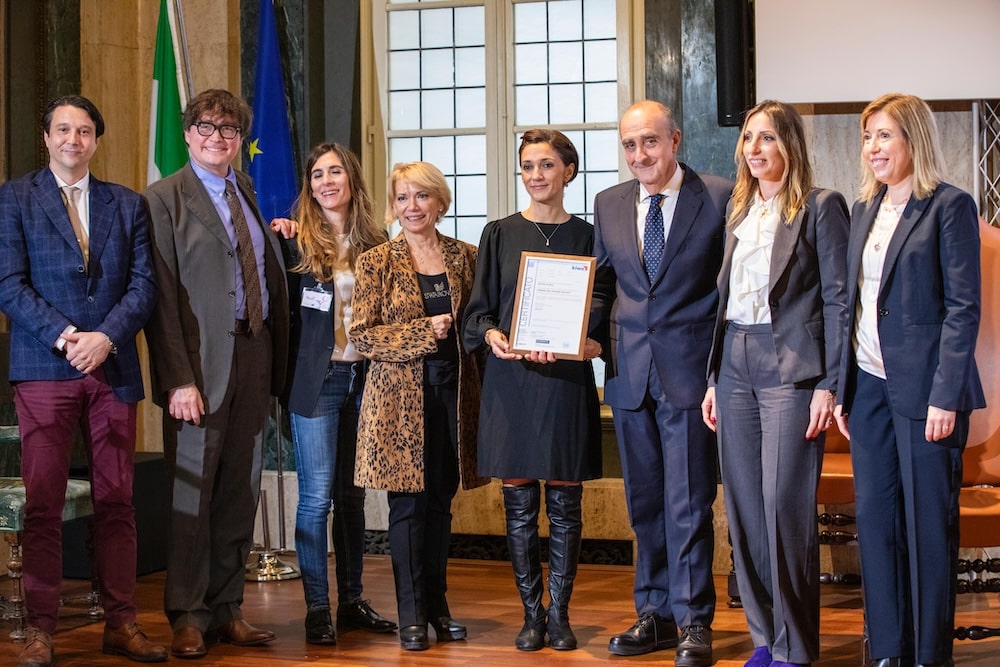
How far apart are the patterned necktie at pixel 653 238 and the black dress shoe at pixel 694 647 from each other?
43.5 inches

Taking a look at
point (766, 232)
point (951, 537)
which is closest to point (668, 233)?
point (766, 232)

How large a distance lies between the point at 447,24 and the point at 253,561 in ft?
9.29

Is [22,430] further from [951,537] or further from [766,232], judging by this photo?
[951,537]

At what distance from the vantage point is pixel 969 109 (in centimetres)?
521

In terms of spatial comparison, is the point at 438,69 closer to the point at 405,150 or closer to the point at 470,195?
the point at 405,150

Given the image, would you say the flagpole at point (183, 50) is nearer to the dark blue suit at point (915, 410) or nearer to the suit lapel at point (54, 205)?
the suit lapel at point (54, 205)

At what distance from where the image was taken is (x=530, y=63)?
612 cm

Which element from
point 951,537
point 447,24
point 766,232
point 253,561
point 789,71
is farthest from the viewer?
point 447,24

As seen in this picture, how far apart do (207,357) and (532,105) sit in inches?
106

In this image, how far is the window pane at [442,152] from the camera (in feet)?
20.6

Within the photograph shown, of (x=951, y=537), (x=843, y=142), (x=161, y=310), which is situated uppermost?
(x=843, y=142)

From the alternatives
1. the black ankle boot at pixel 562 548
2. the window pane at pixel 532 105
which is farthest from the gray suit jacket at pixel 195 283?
the window pane at pixel 532 105

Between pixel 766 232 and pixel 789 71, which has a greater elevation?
pixel 789 71

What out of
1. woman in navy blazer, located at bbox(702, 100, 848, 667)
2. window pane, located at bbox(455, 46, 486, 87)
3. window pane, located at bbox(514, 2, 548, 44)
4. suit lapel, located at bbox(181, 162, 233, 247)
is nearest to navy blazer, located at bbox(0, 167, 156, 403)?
suit lapel, located at bbox(181, 162, 233, 247)
